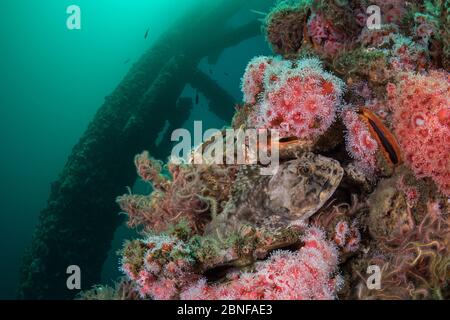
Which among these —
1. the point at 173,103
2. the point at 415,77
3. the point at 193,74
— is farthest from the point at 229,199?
the point at 193,74

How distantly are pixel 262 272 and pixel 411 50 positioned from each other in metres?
2.70

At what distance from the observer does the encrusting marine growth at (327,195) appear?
7.72 feet

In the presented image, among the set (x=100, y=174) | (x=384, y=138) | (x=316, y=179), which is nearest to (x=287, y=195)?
(x=316, y=179)

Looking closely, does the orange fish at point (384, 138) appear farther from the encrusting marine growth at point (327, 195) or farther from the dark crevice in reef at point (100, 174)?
the dark crevice in reef at point (100, 174)

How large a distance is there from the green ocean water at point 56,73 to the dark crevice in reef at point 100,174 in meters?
49.8

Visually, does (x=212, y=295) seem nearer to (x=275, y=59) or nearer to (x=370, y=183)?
(x=370, y=183)

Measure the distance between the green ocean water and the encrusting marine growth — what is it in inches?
2436

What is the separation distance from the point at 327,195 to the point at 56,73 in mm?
112298

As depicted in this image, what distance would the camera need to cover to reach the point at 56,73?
323 ft

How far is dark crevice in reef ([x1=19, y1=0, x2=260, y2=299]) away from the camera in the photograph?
10.8 meters

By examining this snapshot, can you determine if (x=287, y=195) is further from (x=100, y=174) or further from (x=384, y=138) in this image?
(x=100, y=174)

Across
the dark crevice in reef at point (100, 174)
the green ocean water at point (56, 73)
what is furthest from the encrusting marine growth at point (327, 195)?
the green ocean water at point (56, 73)

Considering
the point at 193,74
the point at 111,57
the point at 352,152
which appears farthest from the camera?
the point at 111,57

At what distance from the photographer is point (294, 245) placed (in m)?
2.62
